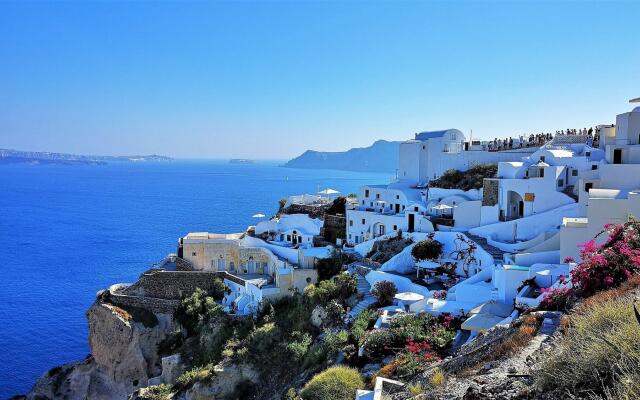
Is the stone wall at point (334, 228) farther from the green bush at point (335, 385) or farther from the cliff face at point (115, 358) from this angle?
the green bush at point (335, 385)

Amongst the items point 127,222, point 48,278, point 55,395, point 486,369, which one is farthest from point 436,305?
point 127,222

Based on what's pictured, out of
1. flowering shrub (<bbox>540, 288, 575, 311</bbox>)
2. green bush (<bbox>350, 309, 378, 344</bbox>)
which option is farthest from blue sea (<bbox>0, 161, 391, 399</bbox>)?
flowering shrub (<bbox>540, 288, 575, 311</bbox>)

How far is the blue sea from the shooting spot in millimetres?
37094

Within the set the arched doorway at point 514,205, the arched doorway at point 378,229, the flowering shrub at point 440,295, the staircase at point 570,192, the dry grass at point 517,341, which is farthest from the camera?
the arched doorway at point 378,229

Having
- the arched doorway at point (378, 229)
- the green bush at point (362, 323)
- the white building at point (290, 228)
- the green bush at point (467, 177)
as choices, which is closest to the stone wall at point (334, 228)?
the white building at point (290, 228)

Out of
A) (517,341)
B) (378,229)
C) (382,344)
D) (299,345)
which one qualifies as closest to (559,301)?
(517,341)

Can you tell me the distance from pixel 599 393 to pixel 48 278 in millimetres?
56256

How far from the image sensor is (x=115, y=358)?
29406 mm

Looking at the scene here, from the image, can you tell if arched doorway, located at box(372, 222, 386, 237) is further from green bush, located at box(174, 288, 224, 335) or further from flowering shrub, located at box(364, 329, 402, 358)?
flowering shrub, located at box(364, 329, 402, 358)

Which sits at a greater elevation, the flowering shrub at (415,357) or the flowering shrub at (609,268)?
the flowering shrub at (609,268)

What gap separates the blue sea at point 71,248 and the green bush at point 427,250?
87.5 feet

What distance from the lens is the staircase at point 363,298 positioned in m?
22.1

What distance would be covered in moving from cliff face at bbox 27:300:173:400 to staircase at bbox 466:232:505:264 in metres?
18.5

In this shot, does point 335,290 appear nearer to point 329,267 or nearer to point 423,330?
point 329,267
